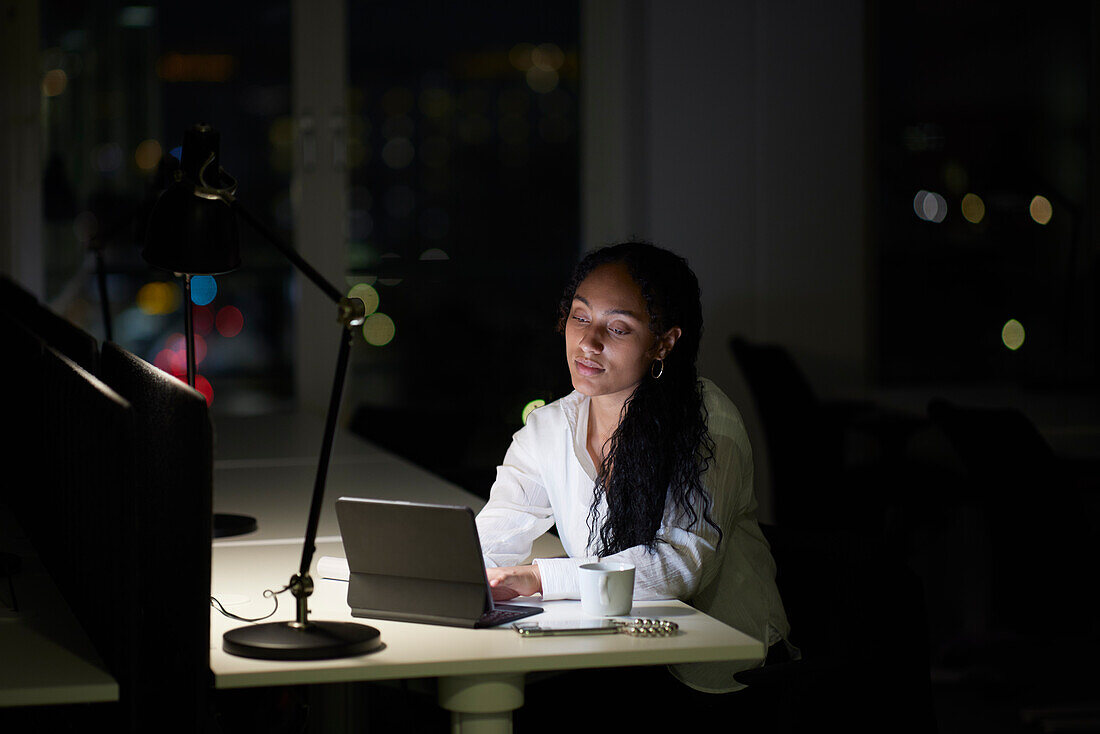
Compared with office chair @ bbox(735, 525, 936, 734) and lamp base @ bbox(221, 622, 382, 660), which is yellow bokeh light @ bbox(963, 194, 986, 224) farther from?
lamp base @ bbox(221, 622, 382, 660)

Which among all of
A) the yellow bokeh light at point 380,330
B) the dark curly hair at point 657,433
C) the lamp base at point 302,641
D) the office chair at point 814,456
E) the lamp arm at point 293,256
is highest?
the lamp arm at point 293,256

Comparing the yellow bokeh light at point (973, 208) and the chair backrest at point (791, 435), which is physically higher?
the yellow bokeh light at point (973, 208)

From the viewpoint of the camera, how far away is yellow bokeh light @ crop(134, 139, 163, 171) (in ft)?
16.2

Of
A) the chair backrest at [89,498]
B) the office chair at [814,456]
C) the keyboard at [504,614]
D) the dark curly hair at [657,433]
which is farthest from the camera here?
the office chair at [814,456]

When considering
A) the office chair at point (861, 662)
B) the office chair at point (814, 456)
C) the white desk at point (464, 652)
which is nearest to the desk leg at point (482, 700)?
the white desk at point (464, 652)

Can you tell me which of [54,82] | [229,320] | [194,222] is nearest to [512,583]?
[194,222]

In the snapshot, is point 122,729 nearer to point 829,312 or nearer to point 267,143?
point 267,143

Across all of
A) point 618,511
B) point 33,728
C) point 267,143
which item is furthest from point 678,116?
point 33,728

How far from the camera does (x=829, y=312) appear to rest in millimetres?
5270

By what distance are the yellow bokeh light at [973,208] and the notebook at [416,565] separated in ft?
13.9

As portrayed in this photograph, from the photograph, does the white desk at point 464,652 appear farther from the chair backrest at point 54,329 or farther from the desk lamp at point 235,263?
the chair backrest at point 54,329

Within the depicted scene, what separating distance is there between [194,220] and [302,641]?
2.15 ft

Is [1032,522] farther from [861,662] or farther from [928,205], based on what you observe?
[928,205]

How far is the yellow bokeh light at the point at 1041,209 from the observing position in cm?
545
